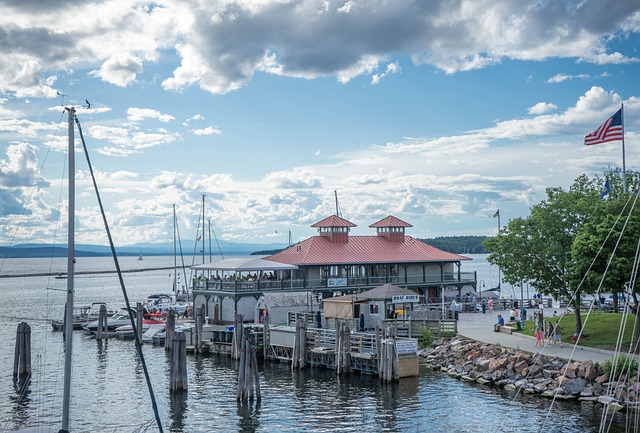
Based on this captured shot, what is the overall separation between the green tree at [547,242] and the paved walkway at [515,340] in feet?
11.5

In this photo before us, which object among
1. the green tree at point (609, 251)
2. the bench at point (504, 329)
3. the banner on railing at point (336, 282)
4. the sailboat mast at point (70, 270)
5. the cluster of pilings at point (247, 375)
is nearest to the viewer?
the sailboat mast at point (70, 270)

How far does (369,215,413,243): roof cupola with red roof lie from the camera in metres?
75.6

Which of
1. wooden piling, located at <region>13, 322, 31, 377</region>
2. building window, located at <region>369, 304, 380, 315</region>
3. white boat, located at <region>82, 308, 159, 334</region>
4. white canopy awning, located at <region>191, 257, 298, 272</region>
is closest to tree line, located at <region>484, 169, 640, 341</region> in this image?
building window, located at <region>369, 304, 380, 315</region>

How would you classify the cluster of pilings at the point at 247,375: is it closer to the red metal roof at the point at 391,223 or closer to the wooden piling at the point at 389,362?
the wooden piling at the point at 389,362

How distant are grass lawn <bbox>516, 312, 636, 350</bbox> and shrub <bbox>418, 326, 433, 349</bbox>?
271 inches

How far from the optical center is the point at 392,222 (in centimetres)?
7600

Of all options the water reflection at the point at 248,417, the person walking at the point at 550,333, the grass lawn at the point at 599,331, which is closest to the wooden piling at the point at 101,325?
the water reflection at the point at 248,417

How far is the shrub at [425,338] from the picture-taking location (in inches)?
1972

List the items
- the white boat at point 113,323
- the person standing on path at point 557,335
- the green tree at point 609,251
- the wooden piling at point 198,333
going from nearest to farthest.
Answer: the green tree at point 609,251
the person standing on path at point 557,335
the wooden piling at point 198,333
the white boat at point 113,323

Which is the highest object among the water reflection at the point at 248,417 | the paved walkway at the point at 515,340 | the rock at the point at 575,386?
the paved walkway at the point at 515,340

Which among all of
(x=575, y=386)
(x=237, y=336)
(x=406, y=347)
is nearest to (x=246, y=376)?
(x=406, y=347)

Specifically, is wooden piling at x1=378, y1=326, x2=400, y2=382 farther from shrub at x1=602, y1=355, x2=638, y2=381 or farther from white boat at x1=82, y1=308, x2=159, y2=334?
white boat at x1=82, y1=308, x2=159, y2=334

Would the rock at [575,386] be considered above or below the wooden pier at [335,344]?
below

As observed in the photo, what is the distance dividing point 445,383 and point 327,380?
700 centimetres
